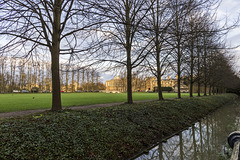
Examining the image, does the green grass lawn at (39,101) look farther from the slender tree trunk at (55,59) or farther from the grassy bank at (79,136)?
the grassy bank at (79,136)

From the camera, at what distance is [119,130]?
550 cm

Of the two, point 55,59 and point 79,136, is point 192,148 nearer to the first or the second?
point 79,136

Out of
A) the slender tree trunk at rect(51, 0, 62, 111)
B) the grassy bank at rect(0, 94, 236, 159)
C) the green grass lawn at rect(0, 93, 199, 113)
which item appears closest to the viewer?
the grassy bank at rect(0, 94, 236, 159)

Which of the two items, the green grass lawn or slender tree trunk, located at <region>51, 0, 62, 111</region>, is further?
the green grass lawn

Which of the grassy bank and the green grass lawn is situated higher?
the grassy bank

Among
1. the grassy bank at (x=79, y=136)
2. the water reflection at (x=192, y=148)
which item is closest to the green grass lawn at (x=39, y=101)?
the grassy bank at (x=79, y=136)

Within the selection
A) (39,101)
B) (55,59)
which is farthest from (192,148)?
(39,101)

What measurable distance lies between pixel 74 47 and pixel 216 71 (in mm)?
22421

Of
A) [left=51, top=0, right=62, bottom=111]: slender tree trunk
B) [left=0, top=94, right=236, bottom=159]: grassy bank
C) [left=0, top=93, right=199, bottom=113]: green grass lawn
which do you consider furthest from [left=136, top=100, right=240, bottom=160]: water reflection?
[left=0, top=93, right=199, bottom=113]: green grass lawn

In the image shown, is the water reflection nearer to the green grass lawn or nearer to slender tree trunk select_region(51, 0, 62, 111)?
slender tree trunk select_region(51, 0, 62, 111)

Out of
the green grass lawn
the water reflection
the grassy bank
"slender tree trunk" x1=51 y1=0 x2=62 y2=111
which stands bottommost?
the water reflection

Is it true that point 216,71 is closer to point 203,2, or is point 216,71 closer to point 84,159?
point 203,2

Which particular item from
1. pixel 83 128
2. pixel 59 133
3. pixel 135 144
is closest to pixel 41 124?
pixel 59 133

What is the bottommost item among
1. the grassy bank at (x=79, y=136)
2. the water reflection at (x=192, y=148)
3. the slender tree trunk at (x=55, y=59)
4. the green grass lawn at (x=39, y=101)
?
the water reflection at (x=192, y=148)
